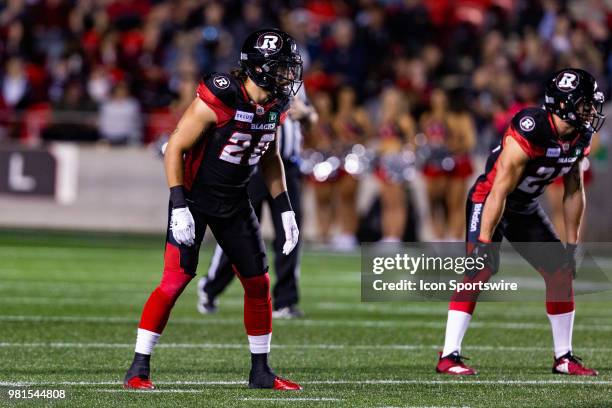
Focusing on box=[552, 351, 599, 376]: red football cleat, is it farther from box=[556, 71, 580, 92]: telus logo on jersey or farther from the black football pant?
the black football pant

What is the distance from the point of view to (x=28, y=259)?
46.9 feet

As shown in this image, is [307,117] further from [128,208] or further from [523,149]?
[128,208]

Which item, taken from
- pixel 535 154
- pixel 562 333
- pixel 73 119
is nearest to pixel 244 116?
pixel 535 154

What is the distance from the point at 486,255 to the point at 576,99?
941mm

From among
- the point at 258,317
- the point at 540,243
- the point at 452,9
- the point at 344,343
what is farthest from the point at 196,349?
the point at 452,9

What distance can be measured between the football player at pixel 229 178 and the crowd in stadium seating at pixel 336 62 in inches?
368

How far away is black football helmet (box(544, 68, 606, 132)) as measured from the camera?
22.7ft

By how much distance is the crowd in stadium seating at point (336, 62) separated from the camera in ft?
55.3

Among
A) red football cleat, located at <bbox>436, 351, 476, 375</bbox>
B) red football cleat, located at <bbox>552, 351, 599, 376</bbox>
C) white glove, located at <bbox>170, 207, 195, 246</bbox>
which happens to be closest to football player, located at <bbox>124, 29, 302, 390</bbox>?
white glove, located at <bbox>170, 207, 195, 246</bbox>

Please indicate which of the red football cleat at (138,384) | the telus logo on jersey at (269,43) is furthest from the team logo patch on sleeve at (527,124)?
the red football cleat at (138,384)

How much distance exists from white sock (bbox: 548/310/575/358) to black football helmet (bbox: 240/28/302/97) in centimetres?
209

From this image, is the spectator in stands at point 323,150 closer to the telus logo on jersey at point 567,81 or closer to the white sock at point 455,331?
the white sock at point 455,331

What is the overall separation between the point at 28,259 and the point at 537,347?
7405mm

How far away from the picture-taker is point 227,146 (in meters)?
6.21
